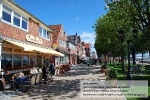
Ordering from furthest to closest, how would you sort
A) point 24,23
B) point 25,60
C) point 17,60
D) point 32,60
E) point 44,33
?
point 44,33 → point 32,60 → point 25,60 → point 24,23 → point 17,60

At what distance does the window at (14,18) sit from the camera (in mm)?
15731

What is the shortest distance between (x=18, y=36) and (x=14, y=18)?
1699 millimetres

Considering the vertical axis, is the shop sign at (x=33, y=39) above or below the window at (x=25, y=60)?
above

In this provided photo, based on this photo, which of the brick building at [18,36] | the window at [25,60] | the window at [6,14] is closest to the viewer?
the brick building at [18,36]

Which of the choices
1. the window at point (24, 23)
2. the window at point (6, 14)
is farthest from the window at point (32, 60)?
the window at point (6, 14)

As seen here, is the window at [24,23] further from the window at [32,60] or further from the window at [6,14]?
the window at [32,60]

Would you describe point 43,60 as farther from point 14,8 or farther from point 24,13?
point 14,8

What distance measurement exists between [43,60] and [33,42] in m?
6.38

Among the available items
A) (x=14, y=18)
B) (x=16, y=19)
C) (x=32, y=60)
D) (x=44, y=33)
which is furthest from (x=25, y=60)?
(x=44, y=33)

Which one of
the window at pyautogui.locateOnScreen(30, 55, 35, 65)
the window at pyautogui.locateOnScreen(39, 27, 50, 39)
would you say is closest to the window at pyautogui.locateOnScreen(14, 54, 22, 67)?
the window at pyautogui.locateOnScreen(30, 55, 35, 65)

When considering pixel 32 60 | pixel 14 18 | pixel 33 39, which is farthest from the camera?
pixel 32 60

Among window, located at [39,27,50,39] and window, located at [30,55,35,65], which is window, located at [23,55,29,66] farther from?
window, located at [39,27,50,39]

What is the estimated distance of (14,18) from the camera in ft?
57.5

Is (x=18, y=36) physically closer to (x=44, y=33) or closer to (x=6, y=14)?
(x=6, y=14)
